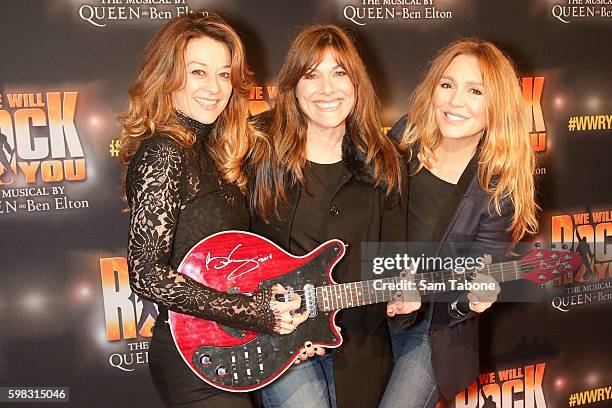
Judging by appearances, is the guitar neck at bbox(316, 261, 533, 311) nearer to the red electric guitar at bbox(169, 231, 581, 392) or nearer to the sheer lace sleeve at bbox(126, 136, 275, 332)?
the red electric guitar at bbox(169, 231, 581, 392)

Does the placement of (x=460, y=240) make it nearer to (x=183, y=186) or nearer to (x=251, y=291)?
(x=251, y=291)

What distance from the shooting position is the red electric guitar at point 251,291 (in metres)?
2.04

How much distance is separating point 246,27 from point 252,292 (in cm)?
140

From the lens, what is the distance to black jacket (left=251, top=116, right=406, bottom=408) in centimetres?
227

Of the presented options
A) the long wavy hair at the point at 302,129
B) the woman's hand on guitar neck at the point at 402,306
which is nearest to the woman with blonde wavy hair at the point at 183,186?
the long wavy hair at the point at 302,129

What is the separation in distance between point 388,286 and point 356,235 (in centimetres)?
21

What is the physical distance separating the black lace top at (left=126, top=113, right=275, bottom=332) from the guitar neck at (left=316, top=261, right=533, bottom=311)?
0.75 feet

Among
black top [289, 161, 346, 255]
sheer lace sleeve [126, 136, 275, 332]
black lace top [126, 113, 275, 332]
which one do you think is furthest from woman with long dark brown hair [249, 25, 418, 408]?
sheer lace sleeve [126, 136, 275, 332]

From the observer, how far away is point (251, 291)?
6.97 feet

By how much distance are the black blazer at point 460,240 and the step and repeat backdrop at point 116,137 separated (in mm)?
533

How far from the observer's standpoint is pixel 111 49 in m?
2.88

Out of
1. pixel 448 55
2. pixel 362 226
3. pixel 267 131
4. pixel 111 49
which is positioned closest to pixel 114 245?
pixel 111 49
